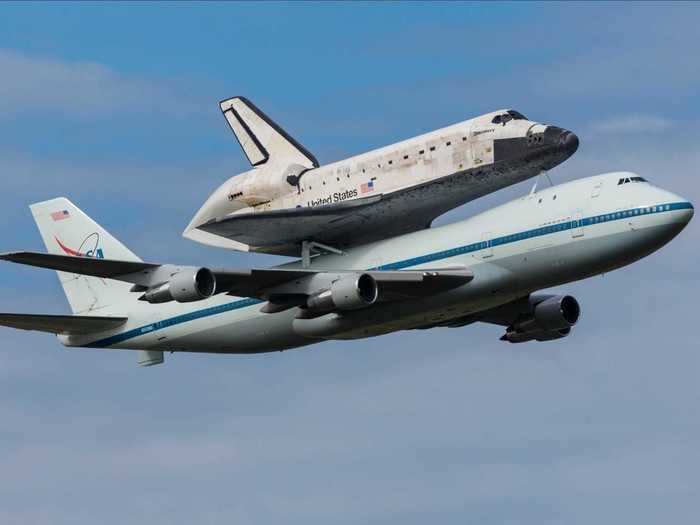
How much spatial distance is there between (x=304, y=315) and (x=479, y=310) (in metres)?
6.52

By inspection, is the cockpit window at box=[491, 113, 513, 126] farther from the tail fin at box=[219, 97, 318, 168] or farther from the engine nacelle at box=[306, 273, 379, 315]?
the tail fin at box=[219, 97, 318, 168]

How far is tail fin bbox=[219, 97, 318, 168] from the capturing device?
212 ft

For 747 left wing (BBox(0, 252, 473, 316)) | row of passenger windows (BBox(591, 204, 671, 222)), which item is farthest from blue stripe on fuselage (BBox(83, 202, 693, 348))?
747 left wing (BBox(0, 252, 473, 316))

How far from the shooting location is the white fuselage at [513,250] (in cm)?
5716

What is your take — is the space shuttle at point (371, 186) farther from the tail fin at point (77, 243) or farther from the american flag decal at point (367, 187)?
the tail fin at point (77, 243)

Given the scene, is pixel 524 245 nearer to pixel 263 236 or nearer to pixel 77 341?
pixel 263 236

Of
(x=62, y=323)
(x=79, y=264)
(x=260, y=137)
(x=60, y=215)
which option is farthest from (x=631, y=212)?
(x=60, y=215)

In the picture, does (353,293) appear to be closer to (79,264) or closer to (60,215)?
(79,264)

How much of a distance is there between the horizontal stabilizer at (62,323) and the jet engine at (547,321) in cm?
1615

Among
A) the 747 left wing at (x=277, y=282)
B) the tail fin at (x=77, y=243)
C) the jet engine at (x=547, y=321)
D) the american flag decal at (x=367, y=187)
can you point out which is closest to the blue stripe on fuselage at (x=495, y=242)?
the 747 left wing at (x=277, y=282)

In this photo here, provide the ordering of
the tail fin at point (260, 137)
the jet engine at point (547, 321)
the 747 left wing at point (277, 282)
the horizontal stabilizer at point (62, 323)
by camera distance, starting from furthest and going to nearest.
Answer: the jet engine at point (547, 321), the tail fin at point (260, 137), the horizontal stabilizer at point (62, 323), the 747 left wing at point (277, 282)

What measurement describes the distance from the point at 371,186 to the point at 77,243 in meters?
18.2

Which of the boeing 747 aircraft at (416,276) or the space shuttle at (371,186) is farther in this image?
the boeing 747 aircraft at (416,276)

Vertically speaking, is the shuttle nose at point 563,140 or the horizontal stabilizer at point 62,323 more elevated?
the shuttle nose at point 563,140
